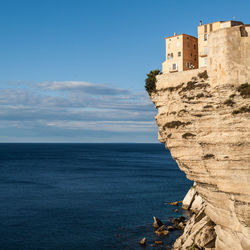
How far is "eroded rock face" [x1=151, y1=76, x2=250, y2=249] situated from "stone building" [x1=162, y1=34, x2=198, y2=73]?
4693 millimetres

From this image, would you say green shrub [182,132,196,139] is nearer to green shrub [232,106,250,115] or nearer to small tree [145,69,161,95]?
green shrub [232,106,250,115]

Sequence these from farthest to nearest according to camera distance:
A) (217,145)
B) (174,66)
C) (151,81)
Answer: (174,66)
(151,81)
(217,145)

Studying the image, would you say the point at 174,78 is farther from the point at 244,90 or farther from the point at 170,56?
the point at 244,90

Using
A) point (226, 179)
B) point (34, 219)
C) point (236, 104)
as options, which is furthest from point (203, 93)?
point (34, 219)

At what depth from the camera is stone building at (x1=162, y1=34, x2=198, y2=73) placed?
35.2m

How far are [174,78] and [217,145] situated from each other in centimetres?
867

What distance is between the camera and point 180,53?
35.4 metres

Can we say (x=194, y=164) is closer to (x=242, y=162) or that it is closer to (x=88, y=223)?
(x=242, y=162)

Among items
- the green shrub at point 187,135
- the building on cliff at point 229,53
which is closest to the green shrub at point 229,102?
the building on cliff at point 229,53

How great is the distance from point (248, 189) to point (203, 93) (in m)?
9.42

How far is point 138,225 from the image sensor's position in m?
51.6

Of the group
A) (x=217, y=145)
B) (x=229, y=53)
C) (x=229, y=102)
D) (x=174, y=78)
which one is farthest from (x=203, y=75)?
(x=217, y=145)

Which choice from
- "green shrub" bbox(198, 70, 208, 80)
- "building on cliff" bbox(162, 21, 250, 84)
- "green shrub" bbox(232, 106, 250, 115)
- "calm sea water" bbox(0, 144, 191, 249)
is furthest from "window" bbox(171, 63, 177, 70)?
"calm sea water" bbox(0, 144, 191, 249)

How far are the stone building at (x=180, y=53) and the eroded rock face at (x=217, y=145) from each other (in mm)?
4693
